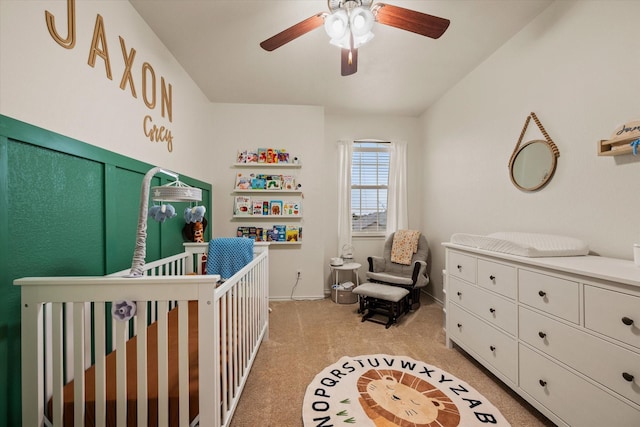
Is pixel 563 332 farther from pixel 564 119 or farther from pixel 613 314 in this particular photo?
Result: pixel 564 119

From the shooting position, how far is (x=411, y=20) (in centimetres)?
135

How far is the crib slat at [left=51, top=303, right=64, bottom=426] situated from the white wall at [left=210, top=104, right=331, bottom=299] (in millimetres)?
2263

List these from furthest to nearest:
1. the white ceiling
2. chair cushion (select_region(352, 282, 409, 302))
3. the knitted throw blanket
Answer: the knitted throw blanket
chair cushion (select_region(352, 282, 409, 302))
the white ceiling

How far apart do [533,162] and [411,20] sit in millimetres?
1391

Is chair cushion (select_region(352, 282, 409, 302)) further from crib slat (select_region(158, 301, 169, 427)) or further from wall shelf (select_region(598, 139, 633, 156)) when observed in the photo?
crib slat (select_region(158, 301, 169, 427))

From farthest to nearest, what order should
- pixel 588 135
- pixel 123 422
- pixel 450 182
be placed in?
pixel 450 182
pixel 588 135
pixel 123 422

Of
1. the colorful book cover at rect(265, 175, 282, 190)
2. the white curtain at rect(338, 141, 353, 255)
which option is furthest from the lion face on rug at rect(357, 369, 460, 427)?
the colorful book cover at rect(265, 175, 282, 190)

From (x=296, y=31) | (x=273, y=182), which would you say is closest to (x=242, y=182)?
(x=273, y=182)

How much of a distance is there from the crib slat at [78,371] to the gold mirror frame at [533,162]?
2743mm

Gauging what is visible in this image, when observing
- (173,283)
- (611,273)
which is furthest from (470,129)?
(173,283)

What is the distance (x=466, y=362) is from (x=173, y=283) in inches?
80.7

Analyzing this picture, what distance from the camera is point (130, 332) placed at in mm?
1560

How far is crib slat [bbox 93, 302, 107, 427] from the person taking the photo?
0.92 meters

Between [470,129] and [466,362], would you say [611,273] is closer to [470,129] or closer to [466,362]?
[466,362]
